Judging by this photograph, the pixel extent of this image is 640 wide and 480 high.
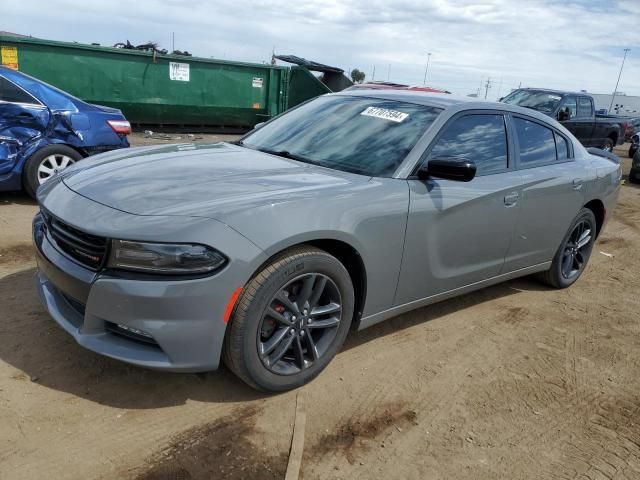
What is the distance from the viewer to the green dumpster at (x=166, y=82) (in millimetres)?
11555

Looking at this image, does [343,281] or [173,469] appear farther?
[343,281]

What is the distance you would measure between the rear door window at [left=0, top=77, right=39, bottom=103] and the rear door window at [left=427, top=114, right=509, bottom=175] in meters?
4.58

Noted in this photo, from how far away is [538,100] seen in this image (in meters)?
12.4

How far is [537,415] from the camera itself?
2.96 meters

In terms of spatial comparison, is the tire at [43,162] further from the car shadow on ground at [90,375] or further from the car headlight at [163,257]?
the car headlight at [163,257]

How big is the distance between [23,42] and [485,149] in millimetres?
10666

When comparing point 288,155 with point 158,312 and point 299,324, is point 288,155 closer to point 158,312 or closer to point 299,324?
point 299,324

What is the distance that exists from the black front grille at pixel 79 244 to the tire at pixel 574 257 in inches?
146

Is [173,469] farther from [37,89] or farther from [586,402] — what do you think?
[37,89]

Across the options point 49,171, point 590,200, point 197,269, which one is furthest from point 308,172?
point 49,171

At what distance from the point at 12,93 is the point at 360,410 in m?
5.10

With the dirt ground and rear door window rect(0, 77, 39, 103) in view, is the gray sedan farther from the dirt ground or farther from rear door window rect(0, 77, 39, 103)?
rear door window rect(0, 77, 39, 103)

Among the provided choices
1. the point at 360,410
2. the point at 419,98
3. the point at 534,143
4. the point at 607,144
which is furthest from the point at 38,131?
the point at 607,144

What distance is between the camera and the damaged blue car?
5695 millimetres
